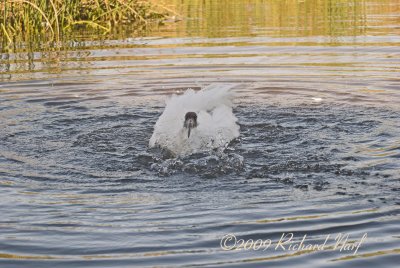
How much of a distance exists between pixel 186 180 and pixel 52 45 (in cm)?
1104

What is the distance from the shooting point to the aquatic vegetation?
1908 centimetres

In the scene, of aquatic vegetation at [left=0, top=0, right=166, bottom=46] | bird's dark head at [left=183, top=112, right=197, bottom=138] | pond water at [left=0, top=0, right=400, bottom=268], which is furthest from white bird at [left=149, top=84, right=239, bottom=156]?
aquatic vegetation at [left=0, top=0, right=166, bottom=46]

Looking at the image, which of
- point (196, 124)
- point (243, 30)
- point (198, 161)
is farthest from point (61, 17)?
point (198, 161)

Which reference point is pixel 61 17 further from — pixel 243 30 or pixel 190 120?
pixel 190 120

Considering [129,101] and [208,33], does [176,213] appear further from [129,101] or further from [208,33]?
[208,33]

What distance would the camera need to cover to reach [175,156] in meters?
9.14

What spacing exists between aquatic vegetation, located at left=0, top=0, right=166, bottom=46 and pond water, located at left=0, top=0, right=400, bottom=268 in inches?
79.1

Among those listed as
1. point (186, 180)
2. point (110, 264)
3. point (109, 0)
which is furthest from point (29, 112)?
point (109, 0)

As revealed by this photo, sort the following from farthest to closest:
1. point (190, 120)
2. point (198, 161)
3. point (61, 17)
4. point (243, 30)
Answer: point (61, 17) → point (243, 30) → point (190, 120) → point (198, 161)

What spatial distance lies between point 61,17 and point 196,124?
1194 cm

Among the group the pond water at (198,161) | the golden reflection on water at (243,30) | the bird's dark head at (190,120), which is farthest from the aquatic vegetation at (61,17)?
the bird's dark head at (190,120)

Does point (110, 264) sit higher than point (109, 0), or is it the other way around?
point (109, 0)

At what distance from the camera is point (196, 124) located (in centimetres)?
974

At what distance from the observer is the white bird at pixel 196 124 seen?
9.41m
